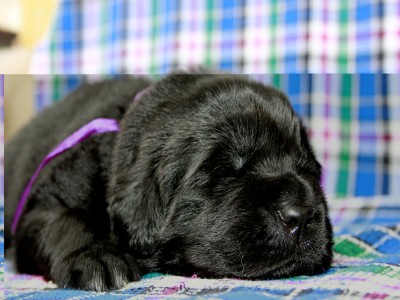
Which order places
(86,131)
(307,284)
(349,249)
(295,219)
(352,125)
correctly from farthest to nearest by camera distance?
(352,125)
(86,131)
(349,249)
(295,219)
(307,284)

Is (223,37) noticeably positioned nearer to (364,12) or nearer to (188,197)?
(364,12)

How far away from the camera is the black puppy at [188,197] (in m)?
1.92

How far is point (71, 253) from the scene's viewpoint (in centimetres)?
208

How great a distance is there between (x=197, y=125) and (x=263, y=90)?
1.22ft

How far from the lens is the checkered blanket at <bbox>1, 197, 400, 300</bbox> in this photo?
162 centimetres

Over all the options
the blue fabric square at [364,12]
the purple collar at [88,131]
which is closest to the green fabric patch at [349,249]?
the purple collar at [88,131]

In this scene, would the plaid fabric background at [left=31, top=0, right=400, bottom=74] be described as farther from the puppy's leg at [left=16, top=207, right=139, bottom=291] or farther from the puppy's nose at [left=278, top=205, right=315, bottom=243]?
the puppy's nose at [left=278, top=205, right=315, bottom=243]

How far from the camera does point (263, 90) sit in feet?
7.64

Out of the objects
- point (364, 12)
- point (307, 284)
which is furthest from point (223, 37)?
point (307, 284)

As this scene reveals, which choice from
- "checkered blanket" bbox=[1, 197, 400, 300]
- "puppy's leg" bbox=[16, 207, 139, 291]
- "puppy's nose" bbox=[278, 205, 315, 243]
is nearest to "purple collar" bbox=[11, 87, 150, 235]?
"puppy's leg" bbox=[16, 207, 139, 291]

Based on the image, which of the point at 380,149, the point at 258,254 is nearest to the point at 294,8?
the point at 380,149

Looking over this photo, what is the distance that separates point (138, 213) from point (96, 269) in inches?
10.4

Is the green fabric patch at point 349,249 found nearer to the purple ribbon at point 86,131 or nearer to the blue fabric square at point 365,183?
the purple ribbon at point 86,131

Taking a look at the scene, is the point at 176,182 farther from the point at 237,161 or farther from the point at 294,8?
the point at 294,8
